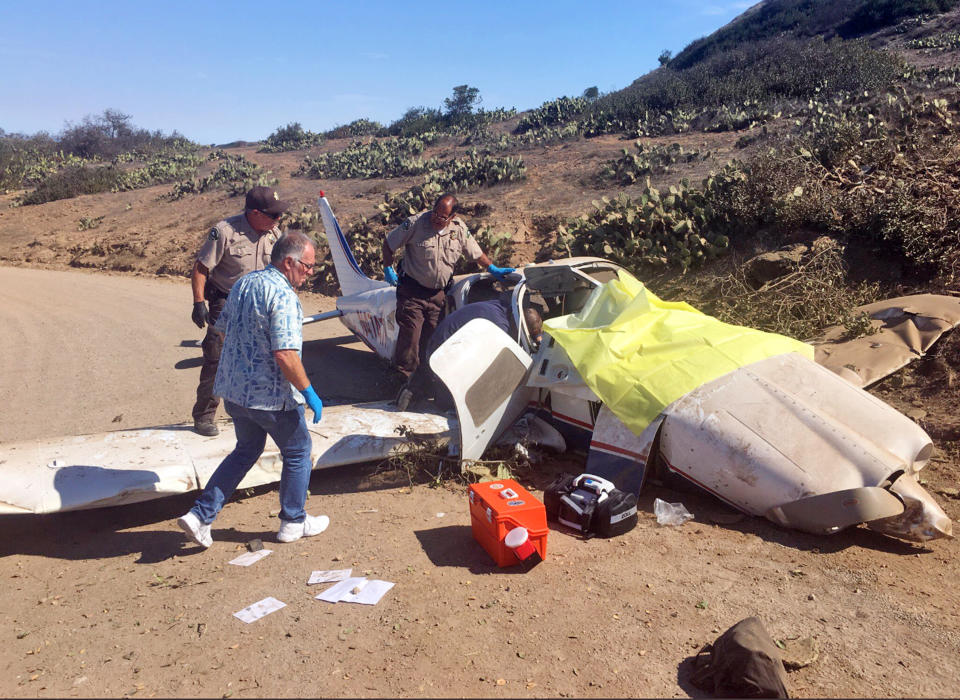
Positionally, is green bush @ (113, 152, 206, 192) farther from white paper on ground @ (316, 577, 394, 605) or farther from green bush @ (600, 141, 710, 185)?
white paper on ground @ (316, 577, 394, 605)

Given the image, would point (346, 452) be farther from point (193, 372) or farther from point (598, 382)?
point (193, 372)

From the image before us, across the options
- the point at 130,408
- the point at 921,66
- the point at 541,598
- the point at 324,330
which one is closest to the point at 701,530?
the point at 541,598

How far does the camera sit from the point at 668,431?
14.5 feet

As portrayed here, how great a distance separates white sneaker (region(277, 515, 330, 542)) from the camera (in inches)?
171

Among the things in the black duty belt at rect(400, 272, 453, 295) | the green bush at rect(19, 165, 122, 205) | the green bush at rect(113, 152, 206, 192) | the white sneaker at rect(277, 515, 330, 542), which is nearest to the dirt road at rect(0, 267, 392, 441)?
the black duty belt at rect(400, 272, 453, 295)

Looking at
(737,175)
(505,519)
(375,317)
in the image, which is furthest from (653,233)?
(505,519)

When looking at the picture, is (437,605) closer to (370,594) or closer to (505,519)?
(370,594)

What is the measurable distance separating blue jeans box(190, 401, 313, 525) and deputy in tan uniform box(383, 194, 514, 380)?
2.46 metres

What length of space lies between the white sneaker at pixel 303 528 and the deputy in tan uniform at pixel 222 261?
1451 mm

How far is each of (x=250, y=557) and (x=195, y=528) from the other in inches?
14.7

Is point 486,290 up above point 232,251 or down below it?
below

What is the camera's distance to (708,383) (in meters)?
4.50

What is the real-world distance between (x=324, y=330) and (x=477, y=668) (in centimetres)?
789

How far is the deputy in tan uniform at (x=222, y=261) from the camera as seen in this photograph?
17.9 ft
